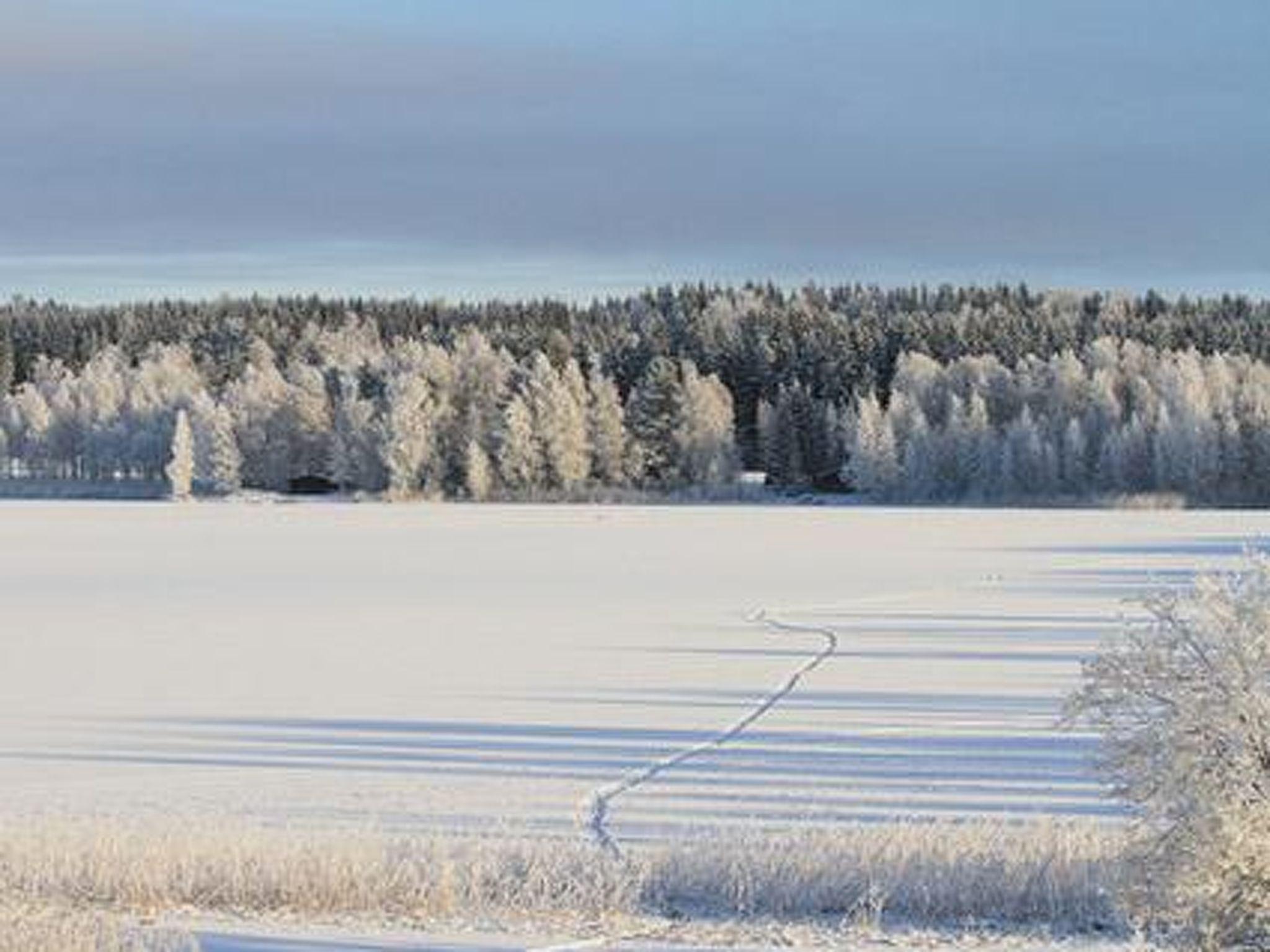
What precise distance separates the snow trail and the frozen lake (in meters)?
0.13

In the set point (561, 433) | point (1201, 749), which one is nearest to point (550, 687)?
point (1201, 749)

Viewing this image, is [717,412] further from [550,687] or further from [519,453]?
[550,687]

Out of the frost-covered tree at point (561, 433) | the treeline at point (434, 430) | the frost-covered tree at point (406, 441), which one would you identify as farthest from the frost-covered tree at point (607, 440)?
the frost-covered tree at point (406, 441)

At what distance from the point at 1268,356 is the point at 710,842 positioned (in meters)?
117

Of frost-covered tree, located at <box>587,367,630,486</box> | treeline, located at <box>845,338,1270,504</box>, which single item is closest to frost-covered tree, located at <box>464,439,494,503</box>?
frost-covered tree, located at <box>587,367,630,486</box>

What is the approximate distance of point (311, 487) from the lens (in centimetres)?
10869

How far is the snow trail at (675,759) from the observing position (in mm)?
15289

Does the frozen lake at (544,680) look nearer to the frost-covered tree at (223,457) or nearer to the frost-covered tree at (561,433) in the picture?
the frost-covered tree at (561,433)

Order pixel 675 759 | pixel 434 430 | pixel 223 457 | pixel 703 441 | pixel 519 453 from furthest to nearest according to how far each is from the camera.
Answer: pixel 223 457, pixel 434 430, pixel 703 441, pixel 519 453, pixel 675 759

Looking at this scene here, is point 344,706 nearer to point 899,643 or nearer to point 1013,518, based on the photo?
point 899,643

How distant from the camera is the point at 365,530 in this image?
66.5 meters

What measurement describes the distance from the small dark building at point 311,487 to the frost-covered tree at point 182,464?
475 centimetres

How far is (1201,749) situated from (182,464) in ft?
326

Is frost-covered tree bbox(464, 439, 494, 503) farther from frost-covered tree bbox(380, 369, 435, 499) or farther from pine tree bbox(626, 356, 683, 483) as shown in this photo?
pine tree bbox(626, 356, 683, 483)
